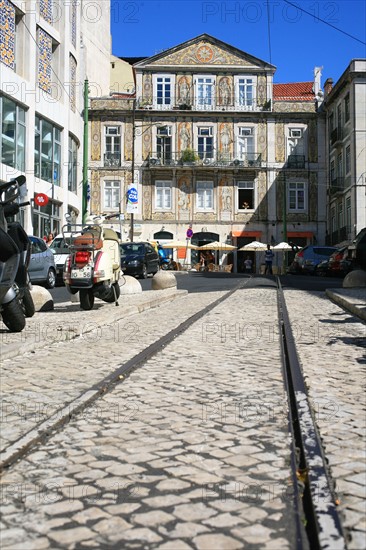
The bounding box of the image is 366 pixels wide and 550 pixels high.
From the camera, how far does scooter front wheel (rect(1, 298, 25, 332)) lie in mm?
8398

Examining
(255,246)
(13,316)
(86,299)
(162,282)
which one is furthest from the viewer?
(255,246)

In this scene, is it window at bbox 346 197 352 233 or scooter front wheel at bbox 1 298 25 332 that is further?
window at bbox 346 197 352 233

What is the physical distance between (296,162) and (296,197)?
2564mm

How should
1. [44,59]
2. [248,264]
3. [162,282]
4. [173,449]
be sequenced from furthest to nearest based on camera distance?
1. [248,264]
2. [44,59]
3. [162,282]
4. [173,449]

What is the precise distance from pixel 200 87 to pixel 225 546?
49907 millimetres

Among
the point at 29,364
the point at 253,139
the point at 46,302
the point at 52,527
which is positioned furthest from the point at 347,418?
the point at 253,139

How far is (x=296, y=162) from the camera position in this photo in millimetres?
51250

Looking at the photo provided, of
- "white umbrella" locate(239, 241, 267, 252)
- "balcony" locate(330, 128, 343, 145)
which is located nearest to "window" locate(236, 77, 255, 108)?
"balcony" locate(330, 128, 343, 145)

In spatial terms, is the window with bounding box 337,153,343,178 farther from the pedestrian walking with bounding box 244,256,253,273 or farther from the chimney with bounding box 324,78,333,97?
the pedestrian walking with bounding box 244,256,253,273

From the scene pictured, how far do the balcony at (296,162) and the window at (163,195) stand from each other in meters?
8.95

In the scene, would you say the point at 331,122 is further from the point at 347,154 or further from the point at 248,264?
the point at 248,264

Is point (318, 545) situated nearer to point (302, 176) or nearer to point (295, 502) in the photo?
point (295, 502)

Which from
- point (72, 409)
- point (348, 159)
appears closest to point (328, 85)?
point (348, 159)

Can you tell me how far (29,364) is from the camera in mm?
6867
